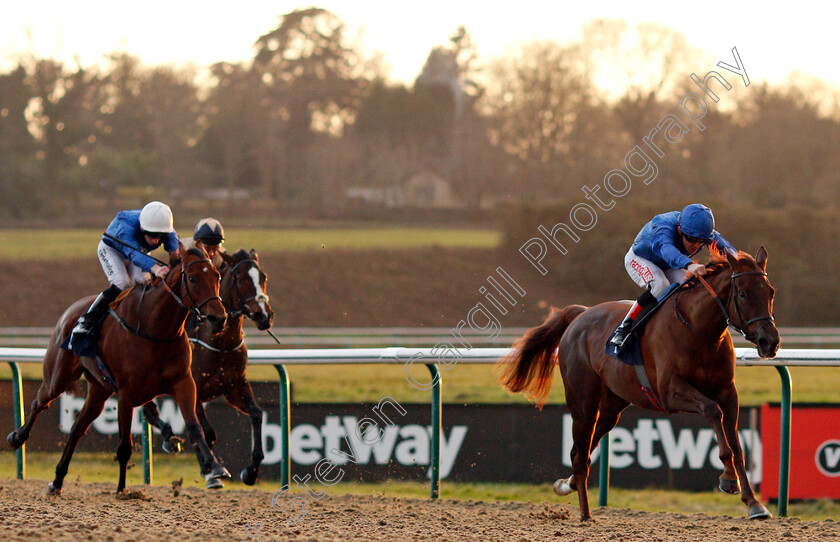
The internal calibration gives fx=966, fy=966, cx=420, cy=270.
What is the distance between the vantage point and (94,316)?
5.02 metres

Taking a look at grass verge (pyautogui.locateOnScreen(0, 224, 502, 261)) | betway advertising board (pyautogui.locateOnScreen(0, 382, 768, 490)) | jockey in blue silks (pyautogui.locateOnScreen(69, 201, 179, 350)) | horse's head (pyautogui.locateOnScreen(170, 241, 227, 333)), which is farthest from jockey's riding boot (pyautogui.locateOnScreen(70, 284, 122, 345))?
grass verge (pyautogui.locateOnScreen(0, 224, 502, 261))

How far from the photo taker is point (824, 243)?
19.2 m

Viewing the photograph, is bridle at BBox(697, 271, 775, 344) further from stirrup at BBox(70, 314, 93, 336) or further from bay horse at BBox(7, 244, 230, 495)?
stirrup at BBox(70, 314, 93, 336)

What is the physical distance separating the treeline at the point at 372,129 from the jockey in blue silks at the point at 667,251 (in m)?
16.2

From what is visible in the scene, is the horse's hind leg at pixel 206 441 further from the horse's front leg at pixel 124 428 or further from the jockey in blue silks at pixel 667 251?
the jockey in blue silks at pixel 667 251

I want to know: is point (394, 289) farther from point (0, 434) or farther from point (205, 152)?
point (0, 434)

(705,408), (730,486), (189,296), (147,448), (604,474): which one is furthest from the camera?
(147,448)

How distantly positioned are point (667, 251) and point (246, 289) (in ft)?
7.31

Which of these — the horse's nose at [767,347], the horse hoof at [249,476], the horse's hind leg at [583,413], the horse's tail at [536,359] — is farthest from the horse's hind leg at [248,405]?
the horse's nose at [767,347]

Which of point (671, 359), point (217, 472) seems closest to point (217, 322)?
point (217, 472)

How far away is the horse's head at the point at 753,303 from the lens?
3.83 meters

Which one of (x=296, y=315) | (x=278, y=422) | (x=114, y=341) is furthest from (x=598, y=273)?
(x=114, y=341)

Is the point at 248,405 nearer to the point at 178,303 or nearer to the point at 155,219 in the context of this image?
the point at 178,303

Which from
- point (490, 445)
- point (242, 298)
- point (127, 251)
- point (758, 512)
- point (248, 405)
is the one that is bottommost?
point (490, 445)
